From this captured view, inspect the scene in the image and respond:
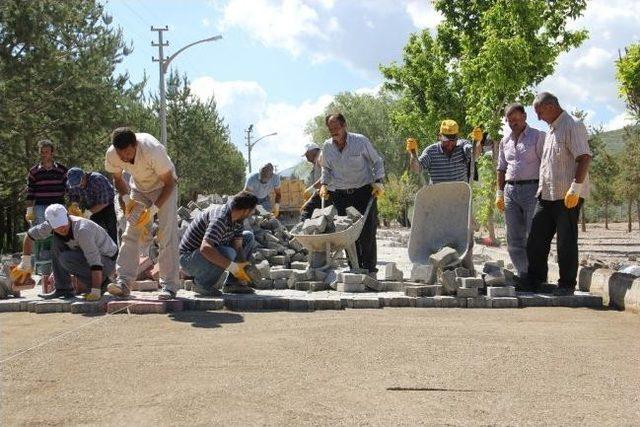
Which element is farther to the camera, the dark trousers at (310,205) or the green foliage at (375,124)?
the green foliage at (375,124)

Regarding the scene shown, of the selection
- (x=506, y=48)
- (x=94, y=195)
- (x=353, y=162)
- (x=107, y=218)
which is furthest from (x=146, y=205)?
(x=506, y=48)

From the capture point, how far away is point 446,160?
7758mm

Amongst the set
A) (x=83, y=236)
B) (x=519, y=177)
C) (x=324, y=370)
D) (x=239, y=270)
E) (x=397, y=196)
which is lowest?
(x=324, y=370)

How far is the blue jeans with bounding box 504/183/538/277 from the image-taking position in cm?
704

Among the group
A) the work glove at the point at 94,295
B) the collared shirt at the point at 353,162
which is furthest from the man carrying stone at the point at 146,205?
the collared shirt at the point at 353,162

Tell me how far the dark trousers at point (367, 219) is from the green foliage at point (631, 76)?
975 centimetres

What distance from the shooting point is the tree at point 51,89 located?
16.8 metres

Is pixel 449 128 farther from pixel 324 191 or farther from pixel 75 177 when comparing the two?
pixel 75 177

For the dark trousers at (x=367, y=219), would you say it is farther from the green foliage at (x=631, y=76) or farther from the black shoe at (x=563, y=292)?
the green foliage at (x=631, y=76)

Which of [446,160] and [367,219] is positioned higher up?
[446,160]

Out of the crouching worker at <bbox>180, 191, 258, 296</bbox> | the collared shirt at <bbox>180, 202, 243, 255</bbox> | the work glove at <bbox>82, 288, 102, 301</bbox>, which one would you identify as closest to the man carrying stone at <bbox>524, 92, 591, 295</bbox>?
the crouching worker at <bbox>180, 191, 258, 296</bbox>

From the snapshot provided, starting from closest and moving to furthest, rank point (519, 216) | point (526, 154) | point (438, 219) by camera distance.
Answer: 1. point (526, 154)
2. point (519, 216)
3. point (438, 219)

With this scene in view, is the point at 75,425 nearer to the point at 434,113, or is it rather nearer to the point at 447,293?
the point at 447,293

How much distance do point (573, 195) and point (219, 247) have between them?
3295 millimetres
